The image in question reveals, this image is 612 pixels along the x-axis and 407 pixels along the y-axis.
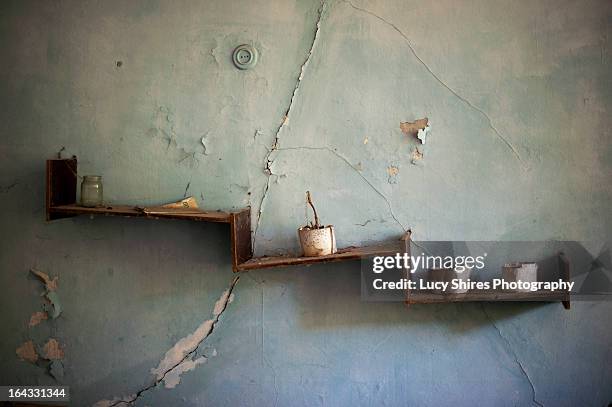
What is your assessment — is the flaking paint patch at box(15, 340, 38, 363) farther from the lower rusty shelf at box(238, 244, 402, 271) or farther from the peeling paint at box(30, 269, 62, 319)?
the lower rusty shelf at box(238, 244, 402, 271)

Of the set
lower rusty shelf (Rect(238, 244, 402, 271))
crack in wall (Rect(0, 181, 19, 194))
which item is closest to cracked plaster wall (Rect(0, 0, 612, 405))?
crack in wall (Rect(0, 181, 19, 194))

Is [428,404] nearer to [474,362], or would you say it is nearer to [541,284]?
[474,362]

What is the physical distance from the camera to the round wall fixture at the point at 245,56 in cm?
246

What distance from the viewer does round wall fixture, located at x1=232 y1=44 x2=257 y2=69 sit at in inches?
97.0

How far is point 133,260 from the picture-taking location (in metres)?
2.56

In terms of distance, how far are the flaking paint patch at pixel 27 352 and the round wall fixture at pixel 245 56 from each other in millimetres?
1660

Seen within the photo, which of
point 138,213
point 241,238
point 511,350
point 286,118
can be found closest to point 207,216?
point 241,238

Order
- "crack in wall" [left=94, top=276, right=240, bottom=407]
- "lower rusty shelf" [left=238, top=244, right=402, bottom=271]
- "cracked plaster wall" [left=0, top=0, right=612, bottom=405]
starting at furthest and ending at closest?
"crack in wall" [left=94, top=276, right=240, bottom=407], "cracked plaster wall" [left=0, top=0, right=612, bottom=405], "lower rusty shelf" [left=238, top=244, right=402, bottom=271]

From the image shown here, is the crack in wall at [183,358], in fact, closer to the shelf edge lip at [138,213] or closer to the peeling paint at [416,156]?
the shelf edge lip at [138,213]

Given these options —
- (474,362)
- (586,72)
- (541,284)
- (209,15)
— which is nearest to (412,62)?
(586,72)

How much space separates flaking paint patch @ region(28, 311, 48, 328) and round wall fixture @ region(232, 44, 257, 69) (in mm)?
1503

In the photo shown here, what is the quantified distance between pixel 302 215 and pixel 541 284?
110cm

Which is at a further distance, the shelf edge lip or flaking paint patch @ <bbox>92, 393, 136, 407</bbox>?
flaking paint patch @ <bbox>92, 393, 136, 407</bbox>

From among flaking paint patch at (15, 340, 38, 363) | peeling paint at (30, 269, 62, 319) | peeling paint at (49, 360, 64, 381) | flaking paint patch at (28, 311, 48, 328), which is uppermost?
peeling paint at (30, 269, 62, 319)
